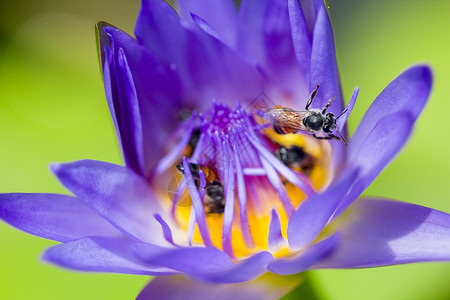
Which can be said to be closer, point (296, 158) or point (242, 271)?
point (242, 271)

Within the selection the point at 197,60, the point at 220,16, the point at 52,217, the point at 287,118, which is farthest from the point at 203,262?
the point at 220,16

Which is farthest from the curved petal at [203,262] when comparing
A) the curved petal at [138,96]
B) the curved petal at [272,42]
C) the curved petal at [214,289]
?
the curved petal at [272,42]

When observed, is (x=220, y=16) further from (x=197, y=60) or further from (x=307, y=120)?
(x=307, y=120)

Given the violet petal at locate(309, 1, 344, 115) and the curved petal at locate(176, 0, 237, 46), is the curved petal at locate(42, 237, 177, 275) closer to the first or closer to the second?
the violet petal at locate(309, 1, 344, 115)

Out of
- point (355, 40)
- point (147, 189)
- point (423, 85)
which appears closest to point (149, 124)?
point (147, 189)

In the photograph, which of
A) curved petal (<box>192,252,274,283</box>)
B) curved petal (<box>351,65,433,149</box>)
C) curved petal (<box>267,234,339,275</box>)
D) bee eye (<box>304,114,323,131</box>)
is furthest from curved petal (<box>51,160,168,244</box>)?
curved petal (<box>351,65,433,149</box>)

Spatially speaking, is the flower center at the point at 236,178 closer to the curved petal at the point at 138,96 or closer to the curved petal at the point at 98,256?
the curved petal at the point at 138,96

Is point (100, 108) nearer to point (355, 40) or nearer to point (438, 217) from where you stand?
point (355, 40)
